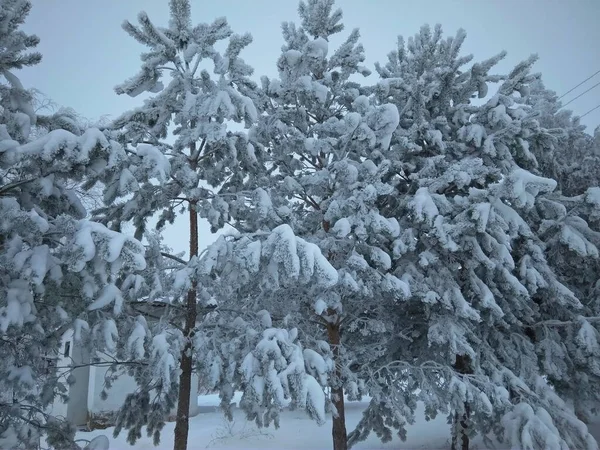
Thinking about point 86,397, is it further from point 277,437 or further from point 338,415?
point 338,415

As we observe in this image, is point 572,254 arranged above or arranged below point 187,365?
above

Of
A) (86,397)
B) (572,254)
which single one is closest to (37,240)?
(572,254)

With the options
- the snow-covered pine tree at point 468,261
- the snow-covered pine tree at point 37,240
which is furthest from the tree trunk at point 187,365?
the snow-covered pine tree at point 468,261

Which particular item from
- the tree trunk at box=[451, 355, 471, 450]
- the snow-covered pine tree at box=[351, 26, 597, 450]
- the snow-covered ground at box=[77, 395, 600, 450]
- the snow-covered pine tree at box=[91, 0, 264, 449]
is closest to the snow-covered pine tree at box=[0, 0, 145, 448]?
the snow-covered pine tree at box=[91, 0, 264, 449]

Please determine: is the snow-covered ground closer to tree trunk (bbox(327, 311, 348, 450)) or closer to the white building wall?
the white building wall

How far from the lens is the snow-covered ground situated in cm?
1348

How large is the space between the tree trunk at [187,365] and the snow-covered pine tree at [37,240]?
163 centimetres

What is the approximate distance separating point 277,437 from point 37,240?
41.7 feet

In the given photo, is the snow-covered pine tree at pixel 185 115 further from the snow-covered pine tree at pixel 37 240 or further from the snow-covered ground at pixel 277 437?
the snow-covered ground at pixel 277 437

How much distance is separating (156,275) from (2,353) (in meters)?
2.12

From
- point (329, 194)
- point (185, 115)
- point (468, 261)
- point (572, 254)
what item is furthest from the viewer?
point (572, 254)

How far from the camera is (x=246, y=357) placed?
20.3 ft

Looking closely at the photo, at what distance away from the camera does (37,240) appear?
15.7 ft

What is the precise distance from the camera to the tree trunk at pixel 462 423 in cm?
961
